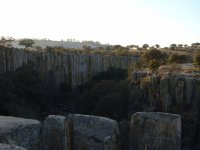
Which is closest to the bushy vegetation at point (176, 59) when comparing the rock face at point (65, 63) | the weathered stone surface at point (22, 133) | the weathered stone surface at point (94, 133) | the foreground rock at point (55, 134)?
the rock face at point (65, 63)

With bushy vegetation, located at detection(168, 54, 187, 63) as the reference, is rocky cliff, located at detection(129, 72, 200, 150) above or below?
below

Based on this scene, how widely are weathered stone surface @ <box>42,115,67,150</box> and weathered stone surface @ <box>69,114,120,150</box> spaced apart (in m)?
0.21

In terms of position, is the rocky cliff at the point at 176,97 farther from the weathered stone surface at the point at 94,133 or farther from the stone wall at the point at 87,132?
the weathered stone surface at the point at 94,133

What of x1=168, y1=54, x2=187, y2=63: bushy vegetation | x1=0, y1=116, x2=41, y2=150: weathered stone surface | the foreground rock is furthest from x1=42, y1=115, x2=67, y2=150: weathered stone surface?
x1=168, y1=54, x2=187, y2=63: bushy vegetation

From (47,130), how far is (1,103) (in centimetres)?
2428

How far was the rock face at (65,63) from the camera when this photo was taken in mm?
42312

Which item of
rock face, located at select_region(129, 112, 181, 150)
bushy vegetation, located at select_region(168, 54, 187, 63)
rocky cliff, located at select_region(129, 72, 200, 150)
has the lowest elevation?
rocky cliff, located at select_region(129, 72, 200, 150)

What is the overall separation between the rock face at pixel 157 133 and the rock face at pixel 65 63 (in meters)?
35.6

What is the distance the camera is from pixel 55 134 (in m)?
5.43

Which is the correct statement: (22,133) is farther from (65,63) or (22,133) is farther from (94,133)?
(65,63)

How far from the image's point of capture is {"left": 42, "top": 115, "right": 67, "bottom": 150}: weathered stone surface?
213 inches

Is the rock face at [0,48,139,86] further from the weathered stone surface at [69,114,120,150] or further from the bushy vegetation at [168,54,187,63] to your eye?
the weathered stone surface at [69,114,120,150]

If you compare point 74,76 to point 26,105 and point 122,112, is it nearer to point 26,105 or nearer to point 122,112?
point 26,105

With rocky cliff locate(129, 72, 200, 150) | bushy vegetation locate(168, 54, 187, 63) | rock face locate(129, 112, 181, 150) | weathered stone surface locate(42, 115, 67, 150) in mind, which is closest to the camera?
weathered stone surface locate(42, 115, 67, 150)
